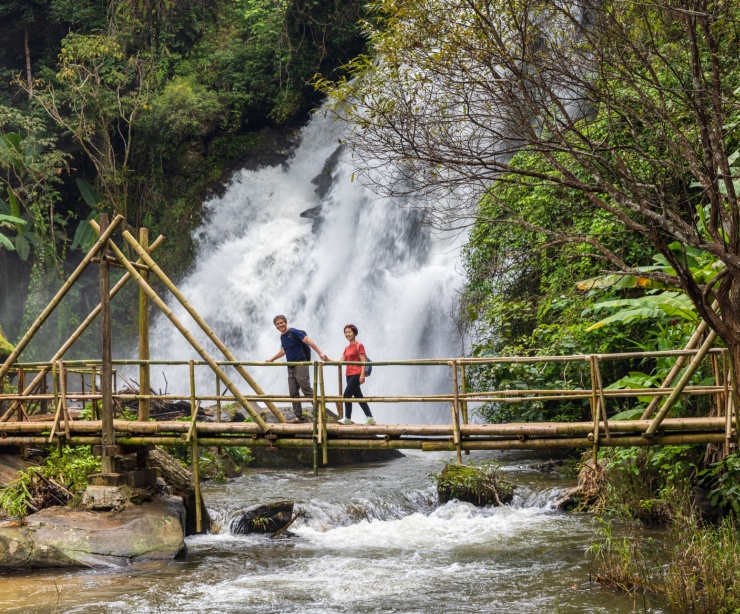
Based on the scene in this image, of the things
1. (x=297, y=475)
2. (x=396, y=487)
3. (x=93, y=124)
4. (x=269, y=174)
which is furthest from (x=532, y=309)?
(x=93, y=124)

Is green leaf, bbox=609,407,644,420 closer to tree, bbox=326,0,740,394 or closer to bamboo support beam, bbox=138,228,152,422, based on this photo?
tree, bbox=326,0,740,394

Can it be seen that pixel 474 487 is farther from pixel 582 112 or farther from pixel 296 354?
pixel 582 112

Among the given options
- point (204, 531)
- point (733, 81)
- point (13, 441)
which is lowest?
point (204, 531)

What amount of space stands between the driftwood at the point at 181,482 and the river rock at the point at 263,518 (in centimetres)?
41

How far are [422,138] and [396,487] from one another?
6763mm

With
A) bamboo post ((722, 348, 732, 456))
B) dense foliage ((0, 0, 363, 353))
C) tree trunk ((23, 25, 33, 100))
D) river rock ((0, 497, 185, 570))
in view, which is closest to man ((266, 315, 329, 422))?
river rock ((0, 497, 185, 570))

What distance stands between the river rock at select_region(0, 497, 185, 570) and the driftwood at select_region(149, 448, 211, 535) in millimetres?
1101

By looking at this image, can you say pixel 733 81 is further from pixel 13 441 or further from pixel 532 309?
pixel 13 441

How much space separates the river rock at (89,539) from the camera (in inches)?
351

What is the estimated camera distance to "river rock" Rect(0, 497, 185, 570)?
8922 mm

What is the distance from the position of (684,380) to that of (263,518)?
545 centimetres

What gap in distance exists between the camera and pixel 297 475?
1455cm

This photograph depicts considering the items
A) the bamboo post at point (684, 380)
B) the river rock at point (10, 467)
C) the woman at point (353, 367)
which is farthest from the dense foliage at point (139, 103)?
the bamboo post at point (684, 380)

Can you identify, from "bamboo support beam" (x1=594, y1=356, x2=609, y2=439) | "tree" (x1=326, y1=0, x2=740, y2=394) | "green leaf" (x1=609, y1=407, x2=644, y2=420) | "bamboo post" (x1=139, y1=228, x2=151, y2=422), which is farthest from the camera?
"bamboo post" (x1=139, y1=228, x2=151, y2=422)
